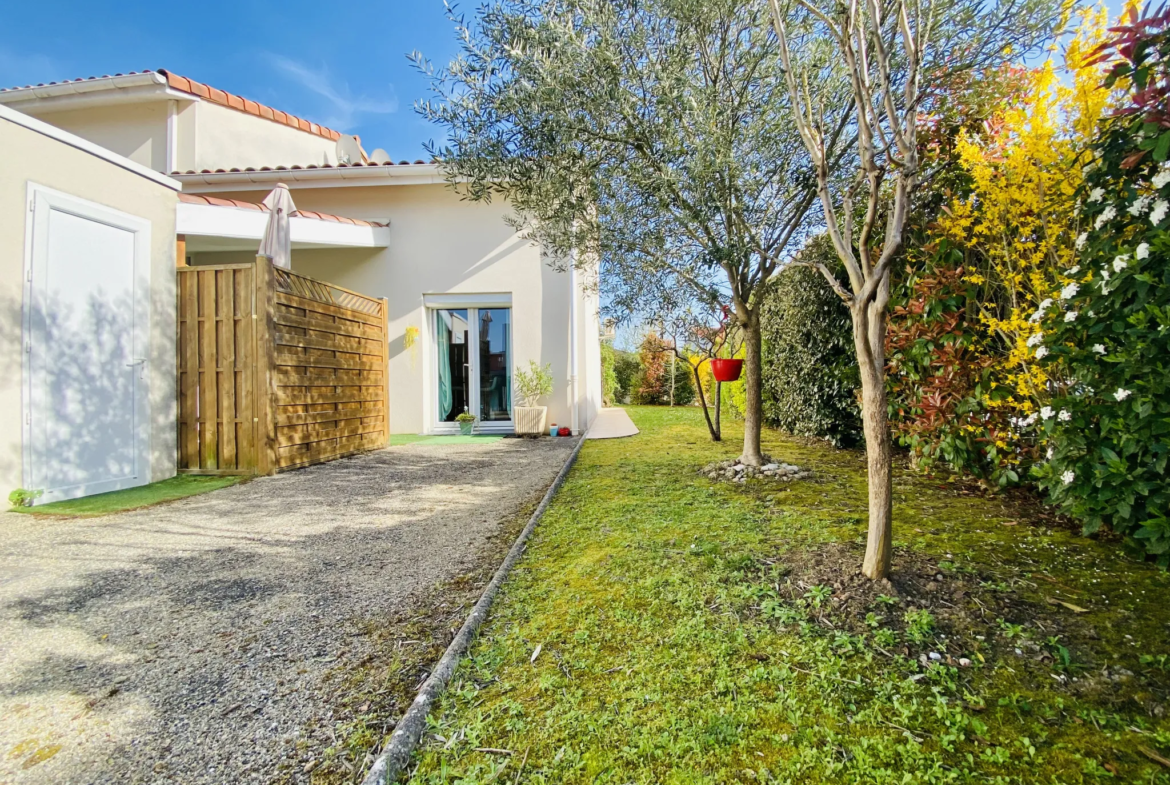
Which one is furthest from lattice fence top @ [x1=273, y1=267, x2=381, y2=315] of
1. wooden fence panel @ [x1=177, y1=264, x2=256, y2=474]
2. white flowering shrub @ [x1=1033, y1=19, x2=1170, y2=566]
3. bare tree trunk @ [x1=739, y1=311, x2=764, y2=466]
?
white flowering shrub @ [x1=1033, y1=19, x2=1170, y2=566]

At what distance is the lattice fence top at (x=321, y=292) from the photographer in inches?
250

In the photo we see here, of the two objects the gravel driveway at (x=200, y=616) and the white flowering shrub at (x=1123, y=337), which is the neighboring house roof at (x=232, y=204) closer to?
the gravel driveway at (x=200, y=616)

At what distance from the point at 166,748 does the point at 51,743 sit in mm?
392

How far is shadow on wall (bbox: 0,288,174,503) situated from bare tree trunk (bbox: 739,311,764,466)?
6448mm

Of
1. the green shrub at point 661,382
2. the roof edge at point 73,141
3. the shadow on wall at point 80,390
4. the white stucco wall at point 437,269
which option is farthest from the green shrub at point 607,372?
the shadow on wall at point 80,390

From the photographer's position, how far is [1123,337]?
8.14 feet

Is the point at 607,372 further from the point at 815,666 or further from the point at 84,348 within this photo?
the point at 815,666

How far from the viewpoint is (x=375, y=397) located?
28.5 ft

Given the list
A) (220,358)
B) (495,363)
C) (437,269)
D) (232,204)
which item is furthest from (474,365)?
(220,358)

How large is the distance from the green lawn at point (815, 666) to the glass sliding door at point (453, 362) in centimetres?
794

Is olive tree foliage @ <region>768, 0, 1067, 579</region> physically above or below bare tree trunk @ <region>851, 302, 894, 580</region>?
above

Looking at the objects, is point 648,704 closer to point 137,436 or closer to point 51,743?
point 51,743

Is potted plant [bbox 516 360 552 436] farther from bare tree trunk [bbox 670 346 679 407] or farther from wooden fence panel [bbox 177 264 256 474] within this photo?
bare tree trunk [bbox 670 346 679 407]

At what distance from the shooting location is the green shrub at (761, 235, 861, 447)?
236 inches
